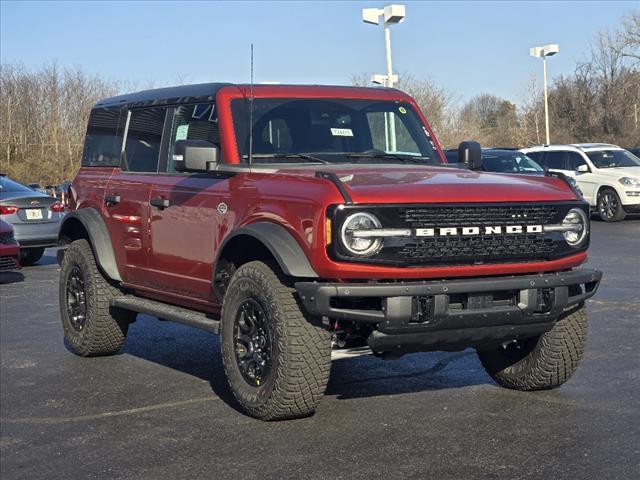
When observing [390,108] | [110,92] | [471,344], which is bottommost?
[471,344]

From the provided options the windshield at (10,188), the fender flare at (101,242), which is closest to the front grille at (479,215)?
the fender flare at (101,242)

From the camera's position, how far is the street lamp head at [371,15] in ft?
89.1

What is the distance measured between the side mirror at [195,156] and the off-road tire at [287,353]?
90cm

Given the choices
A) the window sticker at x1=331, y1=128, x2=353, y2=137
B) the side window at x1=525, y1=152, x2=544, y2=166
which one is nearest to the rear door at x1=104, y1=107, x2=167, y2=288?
the window sticker at x1=331, y1=128, x2=353, y2=137

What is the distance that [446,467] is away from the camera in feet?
17.2

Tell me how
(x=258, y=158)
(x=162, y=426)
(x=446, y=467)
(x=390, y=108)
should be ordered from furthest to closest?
(x=390, y=108)
(x=258, y=158)
(x=162, y=426)
(x=446, y=467)

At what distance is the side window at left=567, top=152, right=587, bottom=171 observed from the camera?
25672mm

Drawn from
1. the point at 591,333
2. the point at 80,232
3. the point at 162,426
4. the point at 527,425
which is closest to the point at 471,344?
the point at 527,425

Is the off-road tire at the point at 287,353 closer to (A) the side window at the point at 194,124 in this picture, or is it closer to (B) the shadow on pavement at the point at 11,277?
(A) the side window at the point at 194,124

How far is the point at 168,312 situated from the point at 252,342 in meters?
1.29

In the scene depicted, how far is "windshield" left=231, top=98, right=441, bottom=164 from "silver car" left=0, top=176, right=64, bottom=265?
10230mm

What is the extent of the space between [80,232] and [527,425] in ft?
14.3

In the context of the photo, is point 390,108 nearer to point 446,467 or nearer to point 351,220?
point 351,220

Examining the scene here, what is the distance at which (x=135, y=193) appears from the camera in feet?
26.5
